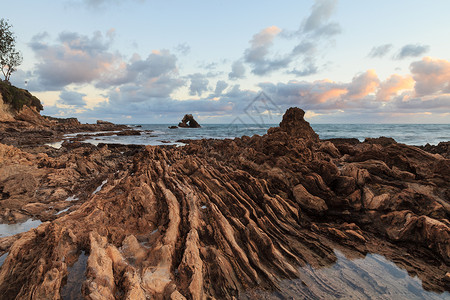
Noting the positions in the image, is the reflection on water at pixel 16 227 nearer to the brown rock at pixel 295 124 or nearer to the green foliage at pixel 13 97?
the brown rock at pixel 295 124

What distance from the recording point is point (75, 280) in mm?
4285

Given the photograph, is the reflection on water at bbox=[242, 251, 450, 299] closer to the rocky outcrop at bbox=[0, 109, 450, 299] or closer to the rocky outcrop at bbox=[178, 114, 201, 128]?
the rocky outcrop at bbox=[0, 109, 450, 299]

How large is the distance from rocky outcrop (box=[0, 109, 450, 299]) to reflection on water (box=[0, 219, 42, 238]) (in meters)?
0.60

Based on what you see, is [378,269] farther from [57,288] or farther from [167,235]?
[57,288]

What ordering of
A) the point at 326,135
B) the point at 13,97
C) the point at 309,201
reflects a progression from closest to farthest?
the point at 309,201 < the point at 13,97 < the point at 326,135

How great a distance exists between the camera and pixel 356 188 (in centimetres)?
861

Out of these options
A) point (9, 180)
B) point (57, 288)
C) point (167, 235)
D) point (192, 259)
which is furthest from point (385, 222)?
point (9, 180)

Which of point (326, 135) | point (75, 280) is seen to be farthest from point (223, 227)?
point (326, 135)

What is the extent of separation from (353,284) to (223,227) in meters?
3.42

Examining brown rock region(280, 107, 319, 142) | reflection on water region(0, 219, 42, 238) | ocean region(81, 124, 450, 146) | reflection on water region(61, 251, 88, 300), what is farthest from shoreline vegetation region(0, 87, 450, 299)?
brown rock region(280, 107, 319, 142)

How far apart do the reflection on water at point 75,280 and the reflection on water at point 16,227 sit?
392 cm

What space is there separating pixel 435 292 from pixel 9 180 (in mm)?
15722

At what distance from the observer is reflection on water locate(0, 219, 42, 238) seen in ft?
22.3

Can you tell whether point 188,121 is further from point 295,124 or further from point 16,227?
point 16,227
